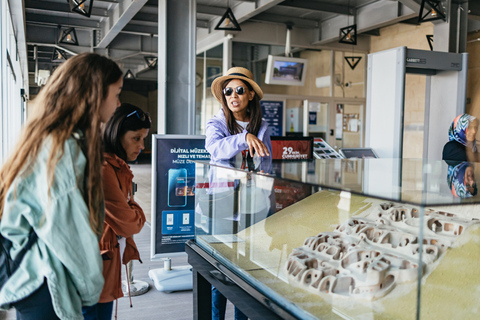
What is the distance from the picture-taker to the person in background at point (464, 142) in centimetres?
412

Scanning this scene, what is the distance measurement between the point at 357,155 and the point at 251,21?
6.45 m

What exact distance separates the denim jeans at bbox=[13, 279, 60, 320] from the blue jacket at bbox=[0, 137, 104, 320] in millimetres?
31

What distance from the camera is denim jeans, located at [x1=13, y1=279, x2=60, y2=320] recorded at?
53.9 inches

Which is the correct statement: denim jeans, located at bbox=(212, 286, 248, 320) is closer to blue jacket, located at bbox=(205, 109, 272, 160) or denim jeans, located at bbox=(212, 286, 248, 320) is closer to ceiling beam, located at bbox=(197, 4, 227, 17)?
blue jacket, located at bbox=(205, 109, 272, 160)

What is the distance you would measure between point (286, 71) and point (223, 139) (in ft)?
27.1

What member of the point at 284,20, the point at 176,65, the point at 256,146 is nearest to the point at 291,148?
the point at 256,146

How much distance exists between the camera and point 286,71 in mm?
10414

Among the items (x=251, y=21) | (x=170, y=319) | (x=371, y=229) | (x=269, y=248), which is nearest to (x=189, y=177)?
→ (x=170, y=319)

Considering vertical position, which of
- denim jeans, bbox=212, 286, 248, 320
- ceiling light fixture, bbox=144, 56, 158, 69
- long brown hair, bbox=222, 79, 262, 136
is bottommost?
denim jeans, bbox=212, 286, 248, 320

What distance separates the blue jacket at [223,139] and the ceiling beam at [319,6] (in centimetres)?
663

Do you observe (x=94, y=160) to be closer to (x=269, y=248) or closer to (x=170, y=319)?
(x=269, y=248)

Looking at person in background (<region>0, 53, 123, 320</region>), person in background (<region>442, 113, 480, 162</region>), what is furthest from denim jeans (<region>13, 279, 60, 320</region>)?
person in background (<region>442, 113, 480, 162</region>)

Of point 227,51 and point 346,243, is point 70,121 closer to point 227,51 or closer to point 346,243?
point 346,243

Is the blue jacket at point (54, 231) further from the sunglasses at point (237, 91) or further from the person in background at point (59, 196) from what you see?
the sunglasses at point (237, 91)
